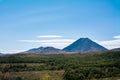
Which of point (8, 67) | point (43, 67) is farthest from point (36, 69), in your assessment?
point (8, 67)

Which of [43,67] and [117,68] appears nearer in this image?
[117,68]

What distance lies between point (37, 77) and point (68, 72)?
1776 cm

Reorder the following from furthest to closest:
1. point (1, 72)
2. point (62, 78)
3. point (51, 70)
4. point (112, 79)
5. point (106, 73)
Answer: point (51, 70) → point (1, 72) → point (106, 73) → point (62, 78) → point (112, 79)

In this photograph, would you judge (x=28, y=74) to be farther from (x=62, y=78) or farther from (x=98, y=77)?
(x=98, y=77)

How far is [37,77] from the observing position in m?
137

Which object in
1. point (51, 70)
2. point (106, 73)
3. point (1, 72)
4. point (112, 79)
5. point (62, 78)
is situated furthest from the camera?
point (51, 70)

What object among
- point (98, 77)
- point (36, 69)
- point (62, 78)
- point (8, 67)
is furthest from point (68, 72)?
point (8, 67)

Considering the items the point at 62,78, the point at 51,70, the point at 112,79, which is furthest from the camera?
the point at 51,70

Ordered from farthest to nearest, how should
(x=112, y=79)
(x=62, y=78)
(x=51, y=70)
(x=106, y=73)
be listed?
(x=51, y=70) < (x=106, y=73) < (x=62, y=78) < (x=112, y=79)

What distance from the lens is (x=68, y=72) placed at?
132625mm

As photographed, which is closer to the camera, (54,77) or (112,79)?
(112,79)

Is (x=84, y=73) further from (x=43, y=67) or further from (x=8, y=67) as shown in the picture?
(x=8, y=67)

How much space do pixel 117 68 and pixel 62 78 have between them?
43046 millimetres

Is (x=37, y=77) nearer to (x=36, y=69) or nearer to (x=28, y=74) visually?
(x=28, y=74)
